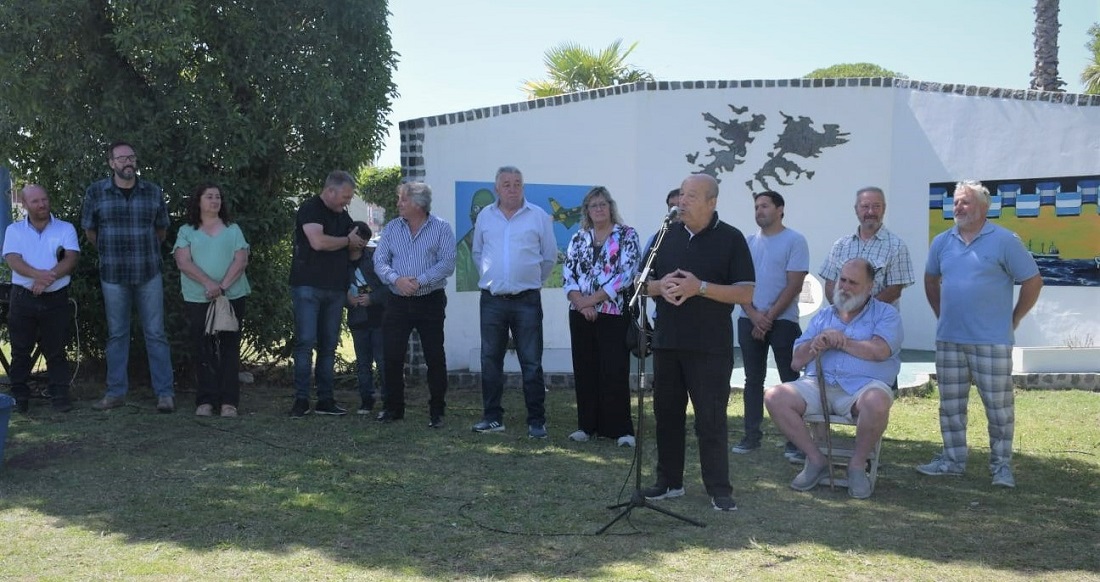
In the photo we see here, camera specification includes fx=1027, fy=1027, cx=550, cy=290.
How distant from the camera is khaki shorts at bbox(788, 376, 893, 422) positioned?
229 inches

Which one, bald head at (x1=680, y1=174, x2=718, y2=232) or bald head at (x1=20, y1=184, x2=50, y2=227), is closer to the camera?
bald head at (x1=680, y1=174, x2=718, y2=232)

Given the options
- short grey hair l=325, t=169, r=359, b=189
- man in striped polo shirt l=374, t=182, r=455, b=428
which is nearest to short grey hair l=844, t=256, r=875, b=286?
man in striped polo shirt l=374, t=182, r=455, b=428

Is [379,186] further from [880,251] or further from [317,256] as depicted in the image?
[880,251]

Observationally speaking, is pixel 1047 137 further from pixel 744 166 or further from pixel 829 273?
pixel 829 273

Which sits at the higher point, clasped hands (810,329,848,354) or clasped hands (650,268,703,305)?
clasped hands (650,268,703,305)

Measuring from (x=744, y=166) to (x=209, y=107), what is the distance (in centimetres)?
601

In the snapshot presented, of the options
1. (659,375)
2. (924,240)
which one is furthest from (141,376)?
(924,240)

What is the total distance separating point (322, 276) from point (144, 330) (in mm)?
1485

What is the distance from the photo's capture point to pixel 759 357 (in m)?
6.88

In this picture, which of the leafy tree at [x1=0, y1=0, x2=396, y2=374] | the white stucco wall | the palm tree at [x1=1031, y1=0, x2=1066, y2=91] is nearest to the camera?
the leafy tree at [x1=0, y1=0, x2=396, y2=374]

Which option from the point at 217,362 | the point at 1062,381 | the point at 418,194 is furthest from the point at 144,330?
the point at 1062,381

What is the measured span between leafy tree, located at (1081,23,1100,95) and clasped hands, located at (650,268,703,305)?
22.7 m

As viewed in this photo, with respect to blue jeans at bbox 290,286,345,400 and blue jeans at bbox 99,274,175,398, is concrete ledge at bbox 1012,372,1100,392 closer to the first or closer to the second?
blue jeans at bbox 290,286,345,400

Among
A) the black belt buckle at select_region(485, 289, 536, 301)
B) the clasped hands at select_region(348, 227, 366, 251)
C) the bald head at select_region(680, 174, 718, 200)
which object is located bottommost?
the black belt buckle at select_region(485, 289, 536, 301)
